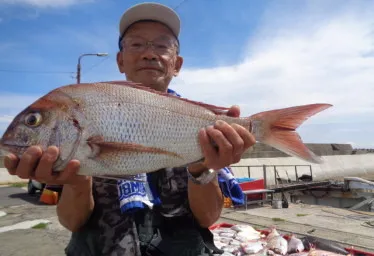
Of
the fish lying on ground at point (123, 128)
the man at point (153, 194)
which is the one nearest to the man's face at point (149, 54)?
the man at point (153, 194)

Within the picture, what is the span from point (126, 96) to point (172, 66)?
31.2 inches

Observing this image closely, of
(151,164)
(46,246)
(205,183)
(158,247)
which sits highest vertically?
(151,164)

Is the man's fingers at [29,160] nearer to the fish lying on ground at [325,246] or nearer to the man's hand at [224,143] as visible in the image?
the man's hand at [224,143]

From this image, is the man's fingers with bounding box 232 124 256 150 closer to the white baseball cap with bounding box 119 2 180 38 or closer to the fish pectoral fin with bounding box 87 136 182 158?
the fish pectoral fin with bounding box 87 136 182 158

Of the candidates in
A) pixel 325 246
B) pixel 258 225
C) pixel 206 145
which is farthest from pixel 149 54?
pixel 258 225

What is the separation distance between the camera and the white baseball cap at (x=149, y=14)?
2467 mm

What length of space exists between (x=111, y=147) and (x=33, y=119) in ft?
1.49

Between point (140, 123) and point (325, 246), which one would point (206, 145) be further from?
point (325, 246)

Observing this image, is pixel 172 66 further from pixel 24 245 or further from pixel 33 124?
pixel 24 245

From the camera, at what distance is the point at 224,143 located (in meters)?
1.92

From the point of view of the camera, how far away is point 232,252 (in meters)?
5.75

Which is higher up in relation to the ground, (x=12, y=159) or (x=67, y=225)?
(x=12, y=159)

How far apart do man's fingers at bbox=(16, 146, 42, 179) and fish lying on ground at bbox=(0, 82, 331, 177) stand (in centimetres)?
4

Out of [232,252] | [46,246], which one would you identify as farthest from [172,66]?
[46,246]
